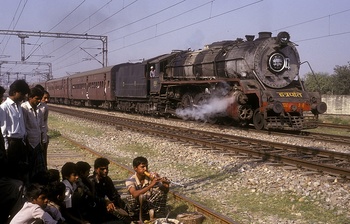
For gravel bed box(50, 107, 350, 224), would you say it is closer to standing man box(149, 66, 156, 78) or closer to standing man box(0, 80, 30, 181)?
standing man box(0, 80, 30, 181)

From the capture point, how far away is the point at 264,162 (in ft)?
30.1

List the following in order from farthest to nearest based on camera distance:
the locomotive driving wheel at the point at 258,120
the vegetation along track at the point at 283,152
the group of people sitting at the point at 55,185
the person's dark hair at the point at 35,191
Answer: the locomotive driving wheel at the point at 258,120 → the vegetation along track at the point at 283,152 → the group of people sitting at the point at 55,185 → the person's dark hair at the point at 35,191

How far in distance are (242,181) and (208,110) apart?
30.4 feet

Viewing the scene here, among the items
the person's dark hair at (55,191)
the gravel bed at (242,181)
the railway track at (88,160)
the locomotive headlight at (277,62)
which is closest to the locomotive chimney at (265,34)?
the locomotive headlight at (277,62)

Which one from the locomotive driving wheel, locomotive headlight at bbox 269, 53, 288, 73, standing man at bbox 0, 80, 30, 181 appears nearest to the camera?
standing man at bbox 0, 80, 30, 181

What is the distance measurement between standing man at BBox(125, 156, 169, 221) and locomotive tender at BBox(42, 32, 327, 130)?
8.87 metres

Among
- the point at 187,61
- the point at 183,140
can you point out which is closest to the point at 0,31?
the point at 187,61

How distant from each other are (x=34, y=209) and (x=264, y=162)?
20.5 ft

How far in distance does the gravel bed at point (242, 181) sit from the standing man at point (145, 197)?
103 cm

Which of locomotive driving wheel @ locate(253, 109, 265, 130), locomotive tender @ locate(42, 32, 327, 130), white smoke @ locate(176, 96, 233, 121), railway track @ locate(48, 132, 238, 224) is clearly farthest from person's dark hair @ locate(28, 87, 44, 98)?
white smoke @ locate(176, 96, 233, 121)

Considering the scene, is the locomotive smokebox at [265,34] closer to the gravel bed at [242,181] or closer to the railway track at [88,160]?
the gravel bed at [242,181]

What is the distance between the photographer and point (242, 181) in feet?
25.5

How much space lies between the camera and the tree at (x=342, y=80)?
57.7 metres

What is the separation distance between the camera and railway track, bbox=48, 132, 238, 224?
17.9ft
